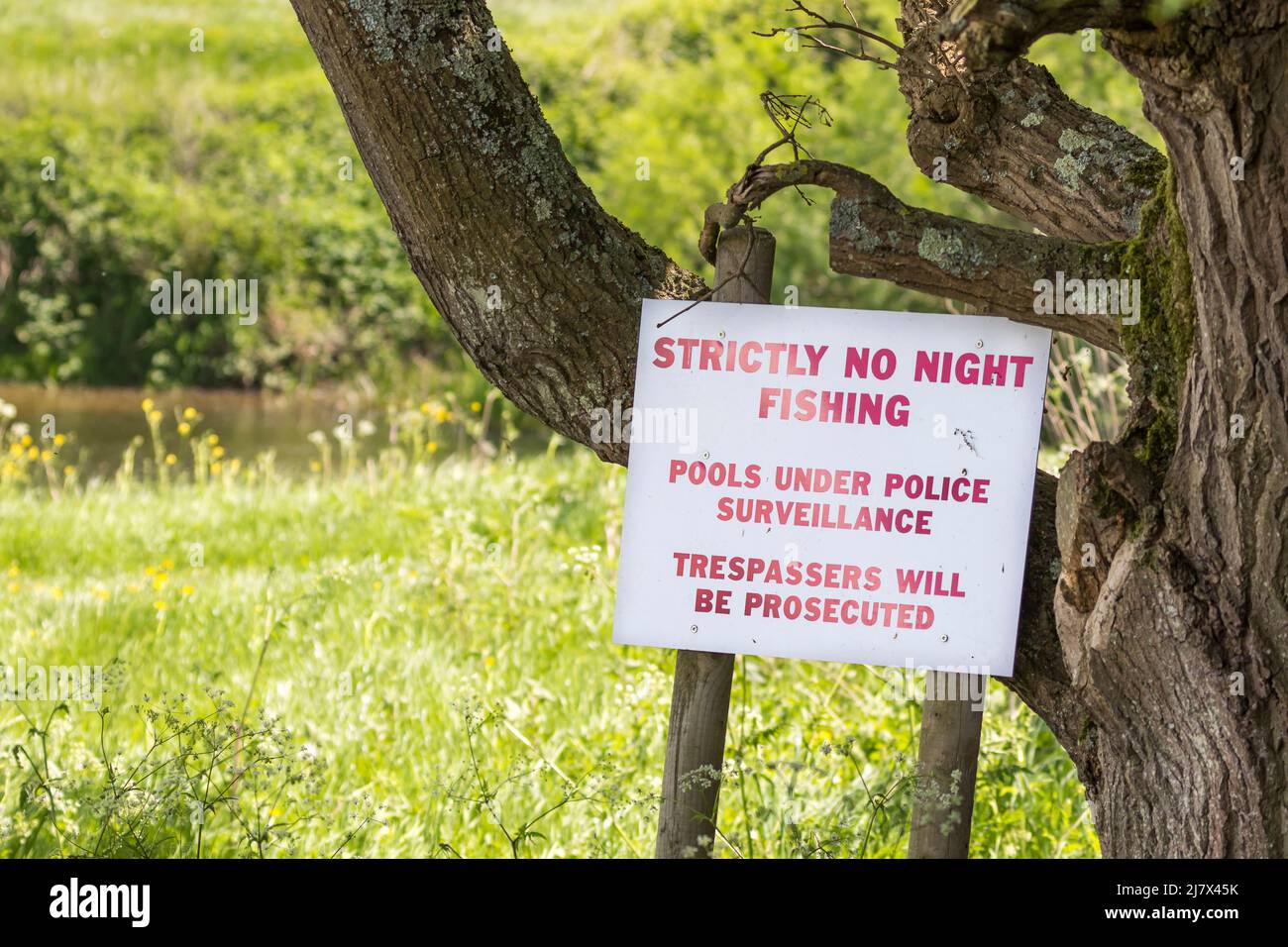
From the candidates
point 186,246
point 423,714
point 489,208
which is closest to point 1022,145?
point 489,208

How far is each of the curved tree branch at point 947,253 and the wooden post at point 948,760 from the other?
76cm

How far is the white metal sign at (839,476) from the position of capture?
264 centimetres

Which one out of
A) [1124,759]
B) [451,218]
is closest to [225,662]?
[451,218]

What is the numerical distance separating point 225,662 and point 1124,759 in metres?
3.67

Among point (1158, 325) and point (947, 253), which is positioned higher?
point (947, 253)

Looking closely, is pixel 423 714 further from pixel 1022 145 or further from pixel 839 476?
pixel 1022 145

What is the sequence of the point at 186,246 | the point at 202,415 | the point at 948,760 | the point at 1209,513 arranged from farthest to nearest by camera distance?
the point at 186,246
the point at 202,415
the point at 948,760
the point at 1209,513

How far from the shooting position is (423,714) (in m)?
4.57

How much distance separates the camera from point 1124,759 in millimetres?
2396

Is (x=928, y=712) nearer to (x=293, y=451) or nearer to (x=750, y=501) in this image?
(x=750, y=501)

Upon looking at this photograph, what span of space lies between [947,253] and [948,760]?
1040 millimetres

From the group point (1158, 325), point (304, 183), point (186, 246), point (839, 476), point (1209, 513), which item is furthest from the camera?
point (304, 183)

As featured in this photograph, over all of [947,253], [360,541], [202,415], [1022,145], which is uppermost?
[202,415]

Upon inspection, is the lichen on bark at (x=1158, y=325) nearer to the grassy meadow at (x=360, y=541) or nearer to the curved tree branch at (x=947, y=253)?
the curved tree branch at (x=947, y=253)
